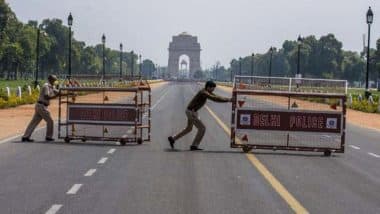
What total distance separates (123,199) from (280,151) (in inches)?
370

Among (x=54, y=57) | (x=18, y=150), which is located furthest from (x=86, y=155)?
(x=54, y=57)

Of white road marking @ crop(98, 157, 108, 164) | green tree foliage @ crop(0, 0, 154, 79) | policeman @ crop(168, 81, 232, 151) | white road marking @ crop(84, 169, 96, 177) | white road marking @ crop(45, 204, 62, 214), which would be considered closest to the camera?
white road marking @ crop(45, 204, 62, 214)

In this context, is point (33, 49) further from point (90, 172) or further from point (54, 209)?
point (54, 209)

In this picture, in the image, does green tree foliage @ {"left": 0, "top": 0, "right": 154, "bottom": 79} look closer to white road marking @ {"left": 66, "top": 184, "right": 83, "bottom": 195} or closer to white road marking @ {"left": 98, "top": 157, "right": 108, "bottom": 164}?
white road marking @ {"left": 98, "top": 157, "right": 108, "bottom": 164}

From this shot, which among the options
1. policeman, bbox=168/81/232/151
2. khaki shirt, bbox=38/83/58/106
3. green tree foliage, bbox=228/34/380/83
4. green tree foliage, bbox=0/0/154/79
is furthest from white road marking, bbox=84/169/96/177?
green tree foliage, bbox=228/34/380/83

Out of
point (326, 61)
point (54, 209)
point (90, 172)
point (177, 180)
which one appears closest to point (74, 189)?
point (54, 209)

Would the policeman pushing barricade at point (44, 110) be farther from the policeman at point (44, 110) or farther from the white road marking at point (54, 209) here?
the white road marking at point (54, 209)

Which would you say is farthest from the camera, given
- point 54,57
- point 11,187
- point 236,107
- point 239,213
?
point 54,57

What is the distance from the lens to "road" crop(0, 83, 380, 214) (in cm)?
1051

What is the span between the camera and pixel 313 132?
19.1 m

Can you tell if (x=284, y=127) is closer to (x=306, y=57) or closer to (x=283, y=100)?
(x=283, y=100)

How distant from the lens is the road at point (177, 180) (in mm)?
10508

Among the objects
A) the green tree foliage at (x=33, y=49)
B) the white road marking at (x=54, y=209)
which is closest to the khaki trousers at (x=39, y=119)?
the white road marking at (x=54, y=209)

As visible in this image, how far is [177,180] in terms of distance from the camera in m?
13.1
